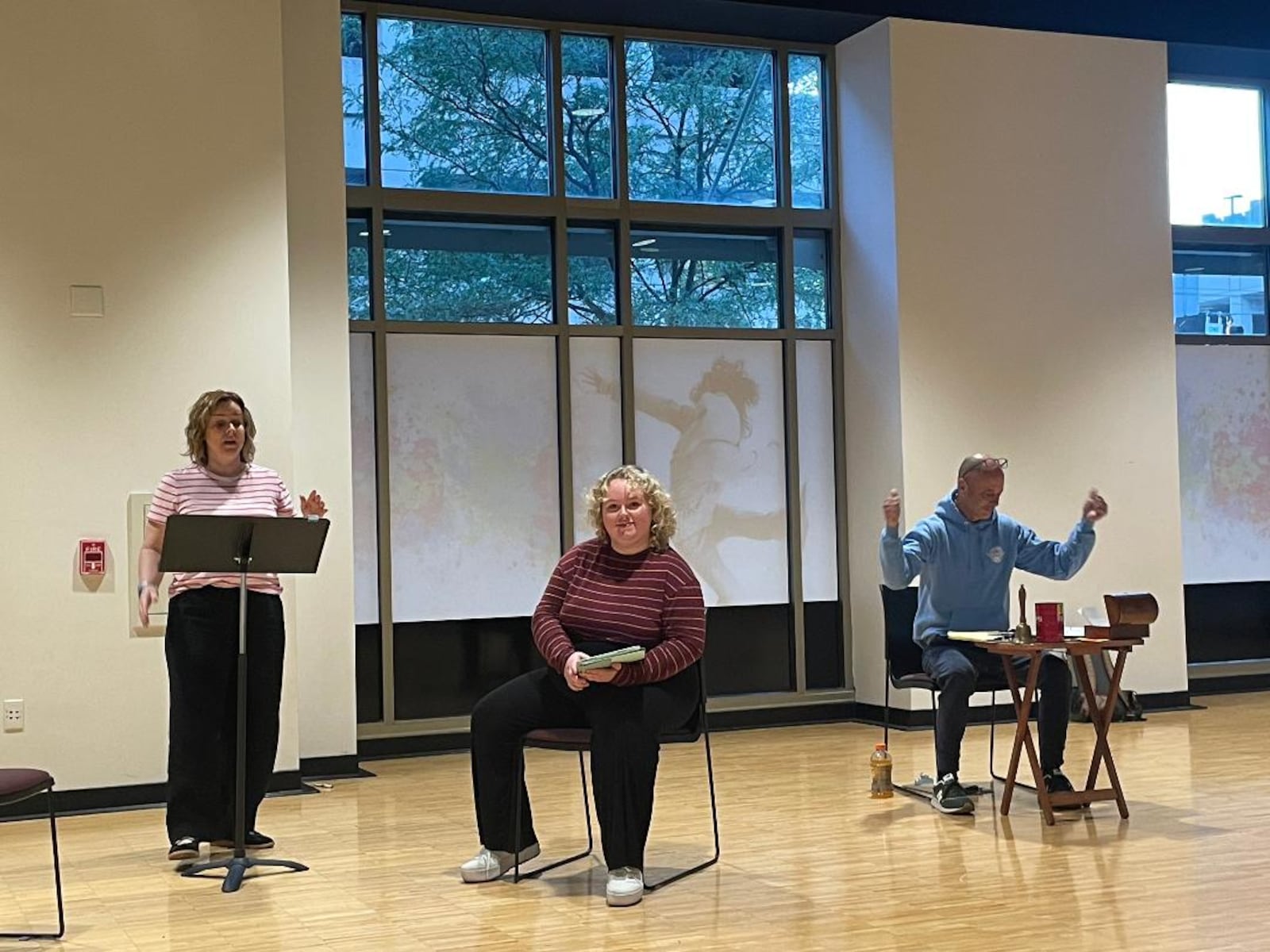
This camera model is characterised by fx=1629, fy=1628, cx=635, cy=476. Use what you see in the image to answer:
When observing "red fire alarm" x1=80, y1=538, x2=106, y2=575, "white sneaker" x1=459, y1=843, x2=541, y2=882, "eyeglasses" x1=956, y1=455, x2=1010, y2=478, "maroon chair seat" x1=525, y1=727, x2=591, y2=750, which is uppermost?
"eyeglasses" x1=956, y1=455, x2=1010, y2=478

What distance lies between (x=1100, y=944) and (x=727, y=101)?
577 centimetres

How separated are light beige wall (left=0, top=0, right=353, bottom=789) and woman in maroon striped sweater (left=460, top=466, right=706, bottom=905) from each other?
222cm

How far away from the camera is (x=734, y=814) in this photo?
6.04 metres

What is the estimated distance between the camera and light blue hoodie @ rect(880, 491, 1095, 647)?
19.9ft

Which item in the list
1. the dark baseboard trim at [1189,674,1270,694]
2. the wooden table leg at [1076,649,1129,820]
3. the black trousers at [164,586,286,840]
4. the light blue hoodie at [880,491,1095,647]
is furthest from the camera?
the dark baseboard trim at [1189,674,1270,694]

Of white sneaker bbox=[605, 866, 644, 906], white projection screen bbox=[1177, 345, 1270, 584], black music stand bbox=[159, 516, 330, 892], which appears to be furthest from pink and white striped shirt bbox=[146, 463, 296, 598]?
white projection screen bbox=[1177, 345, 1270, 584]

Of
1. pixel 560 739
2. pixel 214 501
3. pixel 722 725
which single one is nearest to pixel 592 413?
pixel 722 725

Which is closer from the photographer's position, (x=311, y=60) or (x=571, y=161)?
(x=311, y=60)

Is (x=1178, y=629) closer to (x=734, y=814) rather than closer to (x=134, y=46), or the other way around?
(x=734, y=814)

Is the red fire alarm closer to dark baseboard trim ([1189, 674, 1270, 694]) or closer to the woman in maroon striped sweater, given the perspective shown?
the woman in maroon striped sweater

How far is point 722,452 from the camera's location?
28.1ft

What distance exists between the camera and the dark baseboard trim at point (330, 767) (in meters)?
7.36

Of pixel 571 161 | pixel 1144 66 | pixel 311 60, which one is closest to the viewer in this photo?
pixel 311 60

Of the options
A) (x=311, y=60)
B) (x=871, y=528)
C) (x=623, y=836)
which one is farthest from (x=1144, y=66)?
(x=623, y=836)
